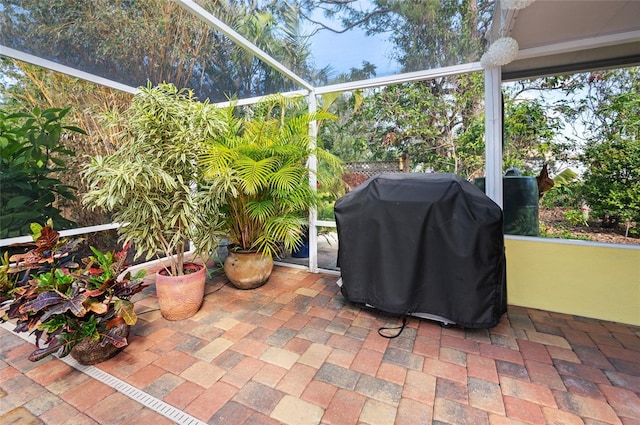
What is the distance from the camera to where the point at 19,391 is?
1637 millimetres

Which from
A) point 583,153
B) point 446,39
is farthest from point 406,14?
point 583,153

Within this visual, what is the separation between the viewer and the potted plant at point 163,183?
2119 mm

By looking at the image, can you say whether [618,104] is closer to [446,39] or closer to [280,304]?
[446,39]

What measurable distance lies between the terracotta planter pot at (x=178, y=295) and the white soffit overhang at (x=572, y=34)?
3169mm

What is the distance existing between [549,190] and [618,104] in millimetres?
982

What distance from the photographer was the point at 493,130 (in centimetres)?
259

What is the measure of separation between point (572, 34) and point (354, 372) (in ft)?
10.3

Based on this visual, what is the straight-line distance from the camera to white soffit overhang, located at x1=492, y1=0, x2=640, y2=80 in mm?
2008

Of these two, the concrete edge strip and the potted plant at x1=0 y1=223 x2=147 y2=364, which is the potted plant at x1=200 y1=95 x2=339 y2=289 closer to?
the potted plant at x1=0 y1=223 x2=147 y2=364

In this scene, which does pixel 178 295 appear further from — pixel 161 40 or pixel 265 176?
pixel 161 40

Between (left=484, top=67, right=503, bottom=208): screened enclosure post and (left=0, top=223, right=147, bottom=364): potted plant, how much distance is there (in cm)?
308

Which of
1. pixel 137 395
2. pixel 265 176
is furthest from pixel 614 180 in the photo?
pixel 137 395

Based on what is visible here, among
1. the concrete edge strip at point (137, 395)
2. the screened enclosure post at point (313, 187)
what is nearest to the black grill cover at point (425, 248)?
the screened enclosure post at point (313, 187)

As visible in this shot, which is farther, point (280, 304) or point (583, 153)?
point (583, 153)
